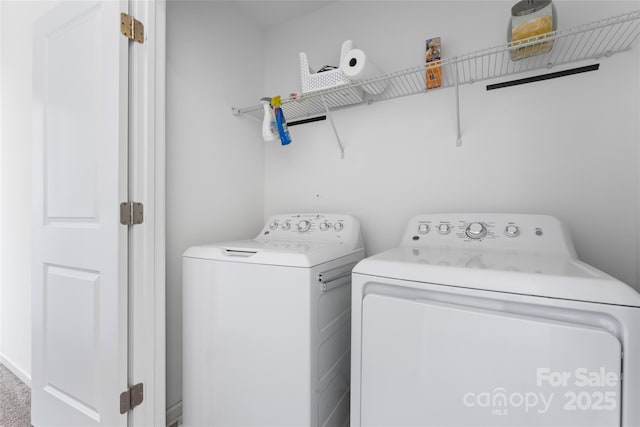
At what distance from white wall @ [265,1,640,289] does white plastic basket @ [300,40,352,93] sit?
30cm

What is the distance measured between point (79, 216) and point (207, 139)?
77 centimetres

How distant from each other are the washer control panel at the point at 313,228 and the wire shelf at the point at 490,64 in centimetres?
73

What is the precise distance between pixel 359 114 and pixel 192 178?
1.12 m

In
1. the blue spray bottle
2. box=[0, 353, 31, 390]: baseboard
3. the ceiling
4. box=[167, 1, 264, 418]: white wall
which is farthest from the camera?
the ceiling

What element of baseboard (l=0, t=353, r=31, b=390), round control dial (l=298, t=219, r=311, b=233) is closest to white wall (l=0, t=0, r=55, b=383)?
baseboard (l=0, t=353, r=31, b=390)

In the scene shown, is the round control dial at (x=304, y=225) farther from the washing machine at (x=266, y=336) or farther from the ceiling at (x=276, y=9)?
the ceiling at (x=276, y=9)

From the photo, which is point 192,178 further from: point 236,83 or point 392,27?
point 392,27

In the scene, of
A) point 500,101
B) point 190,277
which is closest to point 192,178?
point 190,277

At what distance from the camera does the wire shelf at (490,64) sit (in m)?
1.15

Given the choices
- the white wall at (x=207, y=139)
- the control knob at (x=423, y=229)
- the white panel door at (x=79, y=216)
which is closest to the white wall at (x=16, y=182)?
the white panel door at (x=79, y=216)

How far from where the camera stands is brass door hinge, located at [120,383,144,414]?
1.20 metres

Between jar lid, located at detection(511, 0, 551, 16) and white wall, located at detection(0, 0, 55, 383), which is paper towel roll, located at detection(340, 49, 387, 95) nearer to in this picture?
jar lid, located at detection(511, 0, 551, 16)

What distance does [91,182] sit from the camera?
4.15 feet

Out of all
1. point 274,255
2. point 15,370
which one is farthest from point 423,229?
point 15,370
